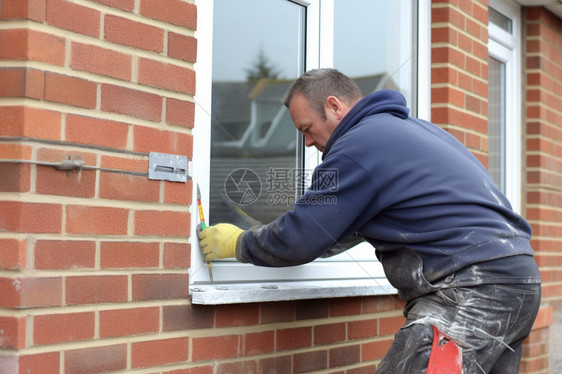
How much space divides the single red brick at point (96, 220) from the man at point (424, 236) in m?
0.41

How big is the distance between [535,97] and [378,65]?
1.96 meters

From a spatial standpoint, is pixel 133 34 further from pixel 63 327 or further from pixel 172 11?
pixel 63 327

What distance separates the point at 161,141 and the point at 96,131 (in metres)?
0.27

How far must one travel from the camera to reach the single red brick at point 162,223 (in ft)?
7.57

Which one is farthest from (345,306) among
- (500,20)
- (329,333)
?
(500,20)

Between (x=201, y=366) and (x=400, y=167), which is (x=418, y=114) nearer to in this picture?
(x=400, y=167)

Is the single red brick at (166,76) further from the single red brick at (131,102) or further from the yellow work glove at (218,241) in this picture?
the yellow work glove at (218,241)

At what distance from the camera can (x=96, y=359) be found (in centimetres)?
216

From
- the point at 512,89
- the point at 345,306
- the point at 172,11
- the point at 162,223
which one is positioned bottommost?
the point at 345,306

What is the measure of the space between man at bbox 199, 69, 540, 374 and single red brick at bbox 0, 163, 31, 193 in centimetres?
76

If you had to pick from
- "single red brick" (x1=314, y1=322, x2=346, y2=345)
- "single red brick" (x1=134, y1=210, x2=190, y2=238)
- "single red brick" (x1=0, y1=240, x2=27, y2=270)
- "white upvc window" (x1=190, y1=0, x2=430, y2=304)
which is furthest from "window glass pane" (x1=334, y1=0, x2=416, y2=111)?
"single red brick" (x1=0, y1=240, x2=27, y2=270)

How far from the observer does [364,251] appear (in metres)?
3.61

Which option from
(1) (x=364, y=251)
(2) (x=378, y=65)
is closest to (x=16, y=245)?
(1) (x=364, y=251)

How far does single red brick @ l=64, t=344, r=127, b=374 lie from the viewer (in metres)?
2.09
